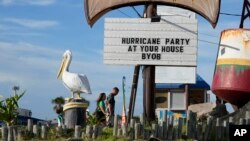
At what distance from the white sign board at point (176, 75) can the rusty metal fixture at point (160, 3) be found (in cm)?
1562

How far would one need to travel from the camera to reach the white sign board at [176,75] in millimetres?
33781

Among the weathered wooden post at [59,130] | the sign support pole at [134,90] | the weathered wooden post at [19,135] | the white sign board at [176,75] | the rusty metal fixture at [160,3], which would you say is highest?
the rusty metal fixture at [160,3]

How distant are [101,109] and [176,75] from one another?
56.1ft

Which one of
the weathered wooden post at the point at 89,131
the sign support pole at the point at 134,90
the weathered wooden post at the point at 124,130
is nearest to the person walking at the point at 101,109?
the sign support pole at the point at 134,90

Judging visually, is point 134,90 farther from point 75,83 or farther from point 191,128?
point 191,128

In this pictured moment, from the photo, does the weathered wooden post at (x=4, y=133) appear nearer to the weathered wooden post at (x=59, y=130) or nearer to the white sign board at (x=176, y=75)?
the weathered wooden post at (x=59, y=130)

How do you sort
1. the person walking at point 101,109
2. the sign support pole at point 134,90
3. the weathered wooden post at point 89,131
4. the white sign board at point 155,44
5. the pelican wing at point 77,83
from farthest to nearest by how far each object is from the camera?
the sign support pole at point 134,90 → the person walking at point 101,109 → the white sign board at point 155,44 → the pelican wing at point 77,83 → the weathered wooden post at point 89,131

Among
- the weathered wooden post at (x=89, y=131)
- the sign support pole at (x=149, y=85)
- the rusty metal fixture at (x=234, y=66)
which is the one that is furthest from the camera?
the rusty metal fixture at (x=234, y=66)

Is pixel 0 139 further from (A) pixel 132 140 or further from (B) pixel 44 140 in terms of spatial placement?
(A) pixel 132 140

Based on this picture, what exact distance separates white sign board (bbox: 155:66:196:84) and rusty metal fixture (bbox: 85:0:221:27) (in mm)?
15615

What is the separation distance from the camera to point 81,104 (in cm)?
1582

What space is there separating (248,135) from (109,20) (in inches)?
255

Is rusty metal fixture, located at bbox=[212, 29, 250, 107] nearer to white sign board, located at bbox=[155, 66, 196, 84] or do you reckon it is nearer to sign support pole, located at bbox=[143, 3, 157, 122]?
sign support pole, located at bbox=[143, 3, 157, 122]

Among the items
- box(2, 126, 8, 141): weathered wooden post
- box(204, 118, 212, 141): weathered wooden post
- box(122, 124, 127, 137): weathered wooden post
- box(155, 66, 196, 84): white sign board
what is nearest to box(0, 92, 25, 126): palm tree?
box(2, 126, 8, 141): weathered wooden post
